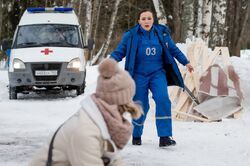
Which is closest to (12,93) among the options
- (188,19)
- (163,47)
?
(188,19)

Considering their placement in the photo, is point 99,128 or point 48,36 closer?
point 99,128

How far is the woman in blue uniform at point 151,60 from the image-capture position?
7930 millimetres

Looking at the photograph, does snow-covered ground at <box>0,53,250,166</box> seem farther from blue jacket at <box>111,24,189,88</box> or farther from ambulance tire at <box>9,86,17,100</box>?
ambulance tire at <box>9,86,17,100</box>

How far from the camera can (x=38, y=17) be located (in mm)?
15992

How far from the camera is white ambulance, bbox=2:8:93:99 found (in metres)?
14.7

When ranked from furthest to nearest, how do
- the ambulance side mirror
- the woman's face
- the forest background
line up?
the forest background < the ambulance side mirror < the woman's face

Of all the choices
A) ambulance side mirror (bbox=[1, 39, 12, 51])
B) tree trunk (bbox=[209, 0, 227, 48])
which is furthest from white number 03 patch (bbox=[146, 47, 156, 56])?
tree trunk (bbox=[209, 0, 227, 48])

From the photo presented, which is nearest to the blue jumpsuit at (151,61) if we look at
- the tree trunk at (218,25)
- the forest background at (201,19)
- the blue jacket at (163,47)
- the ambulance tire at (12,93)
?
the blue jacket at (163,47)

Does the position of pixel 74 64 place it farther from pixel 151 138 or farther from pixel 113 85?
pixel 113 85

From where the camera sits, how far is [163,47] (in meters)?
7.97

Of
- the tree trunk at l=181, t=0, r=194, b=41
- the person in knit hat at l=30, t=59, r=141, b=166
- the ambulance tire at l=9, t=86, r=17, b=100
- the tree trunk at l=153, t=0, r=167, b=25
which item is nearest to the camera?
the person in knit hat at l=30, t=59, r=141, b=166

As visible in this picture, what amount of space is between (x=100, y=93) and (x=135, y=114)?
10.8 inches

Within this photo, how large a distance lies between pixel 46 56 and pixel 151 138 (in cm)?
635

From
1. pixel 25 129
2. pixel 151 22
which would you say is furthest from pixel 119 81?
pixel 25 129
